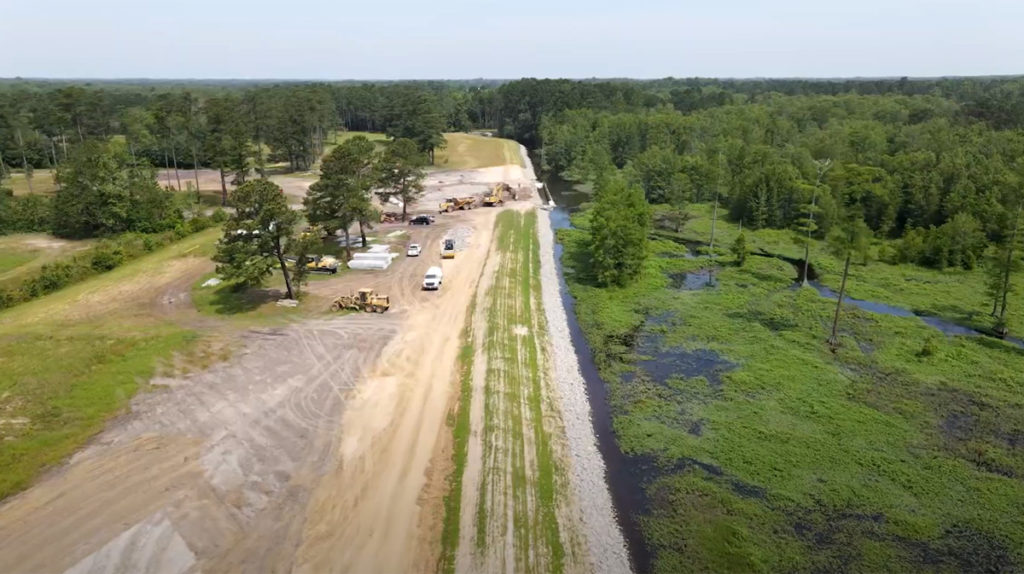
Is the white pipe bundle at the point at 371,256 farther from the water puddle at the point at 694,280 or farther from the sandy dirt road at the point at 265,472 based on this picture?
the water puddle at the point at 694,280

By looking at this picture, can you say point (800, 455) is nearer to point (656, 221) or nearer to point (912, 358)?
point (912, 358)

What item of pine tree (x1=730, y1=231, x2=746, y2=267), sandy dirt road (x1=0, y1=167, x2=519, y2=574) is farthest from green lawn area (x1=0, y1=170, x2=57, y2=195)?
pine tree (x1=730, y1=231, x2=746, y2=267)

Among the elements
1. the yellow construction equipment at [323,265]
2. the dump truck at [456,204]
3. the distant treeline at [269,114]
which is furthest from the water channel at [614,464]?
the distant treeline at [269,114]

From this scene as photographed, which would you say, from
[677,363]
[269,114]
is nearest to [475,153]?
[269,114]

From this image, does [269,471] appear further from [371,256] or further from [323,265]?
[371,256]

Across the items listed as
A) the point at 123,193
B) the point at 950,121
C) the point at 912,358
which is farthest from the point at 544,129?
the point at 912,358

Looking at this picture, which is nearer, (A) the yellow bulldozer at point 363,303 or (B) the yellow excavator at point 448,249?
(A) the yellow bulldozer at point 363,303

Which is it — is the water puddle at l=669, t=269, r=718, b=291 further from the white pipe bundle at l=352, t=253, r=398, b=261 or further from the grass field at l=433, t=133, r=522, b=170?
the grass field at l=433, t=133, r=522, b=170
